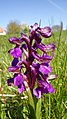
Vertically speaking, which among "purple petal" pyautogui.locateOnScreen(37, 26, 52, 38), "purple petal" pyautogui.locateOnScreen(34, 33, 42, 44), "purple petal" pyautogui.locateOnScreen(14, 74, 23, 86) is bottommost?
"purple petal" pyautogui.locateOnScreen(14, 74, 23, 86)

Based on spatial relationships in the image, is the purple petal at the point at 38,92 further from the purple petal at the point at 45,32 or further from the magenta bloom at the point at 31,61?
the purple petal at the point at 45,32

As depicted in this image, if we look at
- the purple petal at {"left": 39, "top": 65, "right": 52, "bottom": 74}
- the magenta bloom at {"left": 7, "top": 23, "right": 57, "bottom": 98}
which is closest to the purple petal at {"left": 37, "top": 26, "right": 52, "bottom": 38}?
the magenta bloom at {"left": 7, "top": 23, "right": 57, "bottom": 98}

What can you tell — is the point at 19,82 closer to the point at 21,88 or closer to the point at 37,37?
the point at 21,88

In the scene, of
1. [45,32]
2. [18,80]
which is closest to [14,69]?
[18,80]

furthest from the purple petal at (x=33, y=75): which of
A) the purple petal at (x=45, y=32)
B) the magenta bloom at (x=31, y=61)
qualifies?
the purple petal at (x=45, y=32)

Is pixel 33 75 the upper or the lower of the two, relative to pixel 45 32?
lower

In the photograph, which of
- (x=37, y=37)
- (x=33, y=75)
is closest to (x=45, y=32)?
(x=37, y=37)

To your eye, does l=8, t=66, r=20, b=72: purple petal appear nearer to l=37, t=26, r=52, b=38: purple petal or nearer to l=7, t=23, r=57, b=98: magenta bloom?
l=7, t=23, r=57, b=98: magenta bloom

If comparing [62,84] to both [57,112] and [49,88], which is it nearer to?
[57,112]

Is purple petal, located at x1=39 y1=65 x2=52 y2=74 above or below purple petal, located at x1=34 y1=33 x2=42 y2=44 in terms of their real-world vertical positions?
below

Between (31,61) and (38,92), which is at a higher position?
(31,61)
